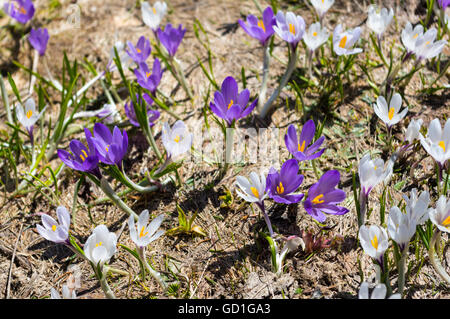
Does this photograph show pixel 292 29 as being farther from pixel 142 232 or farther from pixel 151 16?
pixel 142 232

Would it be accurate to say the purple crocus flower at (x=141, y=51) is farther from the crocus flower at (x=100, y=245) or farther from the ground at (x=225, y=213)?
the crocus flower at (x=100, y=245)

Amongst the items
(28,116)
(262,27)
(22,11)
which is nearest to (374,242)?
(262,27)

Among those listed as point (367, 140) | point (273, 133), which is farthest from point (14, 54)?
point (367, 140)

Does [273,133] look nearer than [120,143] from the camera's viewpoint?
No

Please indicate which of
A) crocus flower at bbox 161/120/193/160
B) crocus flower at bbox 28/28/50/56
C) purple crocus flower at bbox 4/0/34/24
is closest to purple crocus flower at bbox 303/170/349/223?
crocus flower at bbox 161/120/193/160

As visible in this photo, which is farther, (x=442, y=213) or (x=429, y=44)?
(x=429, y=44)
